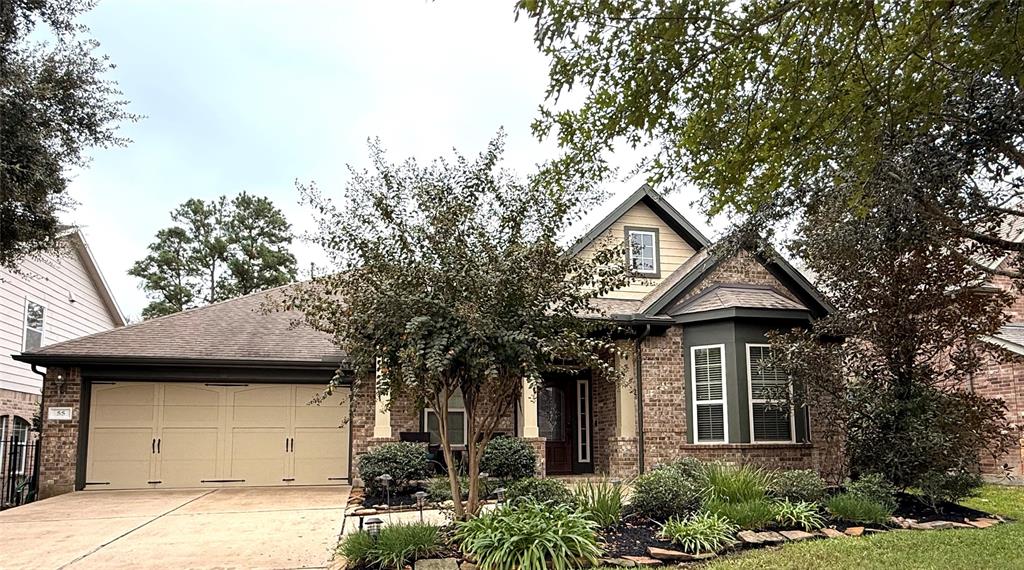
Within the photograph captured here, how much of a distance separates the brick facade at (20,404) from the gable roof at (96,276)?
3633 mm

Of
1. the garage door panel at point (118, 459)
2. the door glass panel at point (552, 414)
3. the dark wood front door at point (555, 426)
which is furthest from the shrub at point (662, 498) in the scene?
the garage door panel at point (118, 459)

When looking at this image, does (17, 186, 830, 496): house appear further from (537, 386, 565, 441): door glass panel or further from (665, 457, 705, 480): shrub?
(665, 457, 705, 480): shrub

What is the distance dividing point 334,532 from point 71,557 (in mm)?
2496

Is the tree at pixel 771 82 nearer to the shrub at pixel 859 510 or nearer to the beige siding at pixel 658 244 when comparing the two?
the shrub at pixel 859 510

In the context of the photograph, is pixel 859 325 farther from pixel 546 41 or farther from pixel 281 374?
pixel 281 374

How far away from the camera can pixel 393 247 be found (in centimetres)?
694

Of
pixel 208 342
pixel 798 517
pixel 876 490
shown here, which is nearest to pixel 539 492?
pixel 798 517

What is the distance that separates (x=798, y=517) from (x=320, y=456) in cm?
850

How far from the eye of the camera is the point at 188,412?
1262cm

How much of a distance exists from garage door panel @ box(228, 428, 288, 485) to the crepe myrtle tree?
6.54 metres

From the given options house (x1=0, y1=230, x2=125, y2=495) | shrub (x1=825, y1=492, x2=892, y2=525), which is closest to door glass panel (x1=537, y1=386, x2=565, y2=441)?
shrub (x1=825, y1=492, x2=892, y2=525)

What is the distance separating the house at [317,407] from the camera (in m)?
11.9

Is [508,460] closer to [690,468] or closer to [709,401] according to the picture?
[690,468]

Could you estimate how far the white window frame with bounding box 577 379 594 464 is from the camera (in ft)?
46.6
